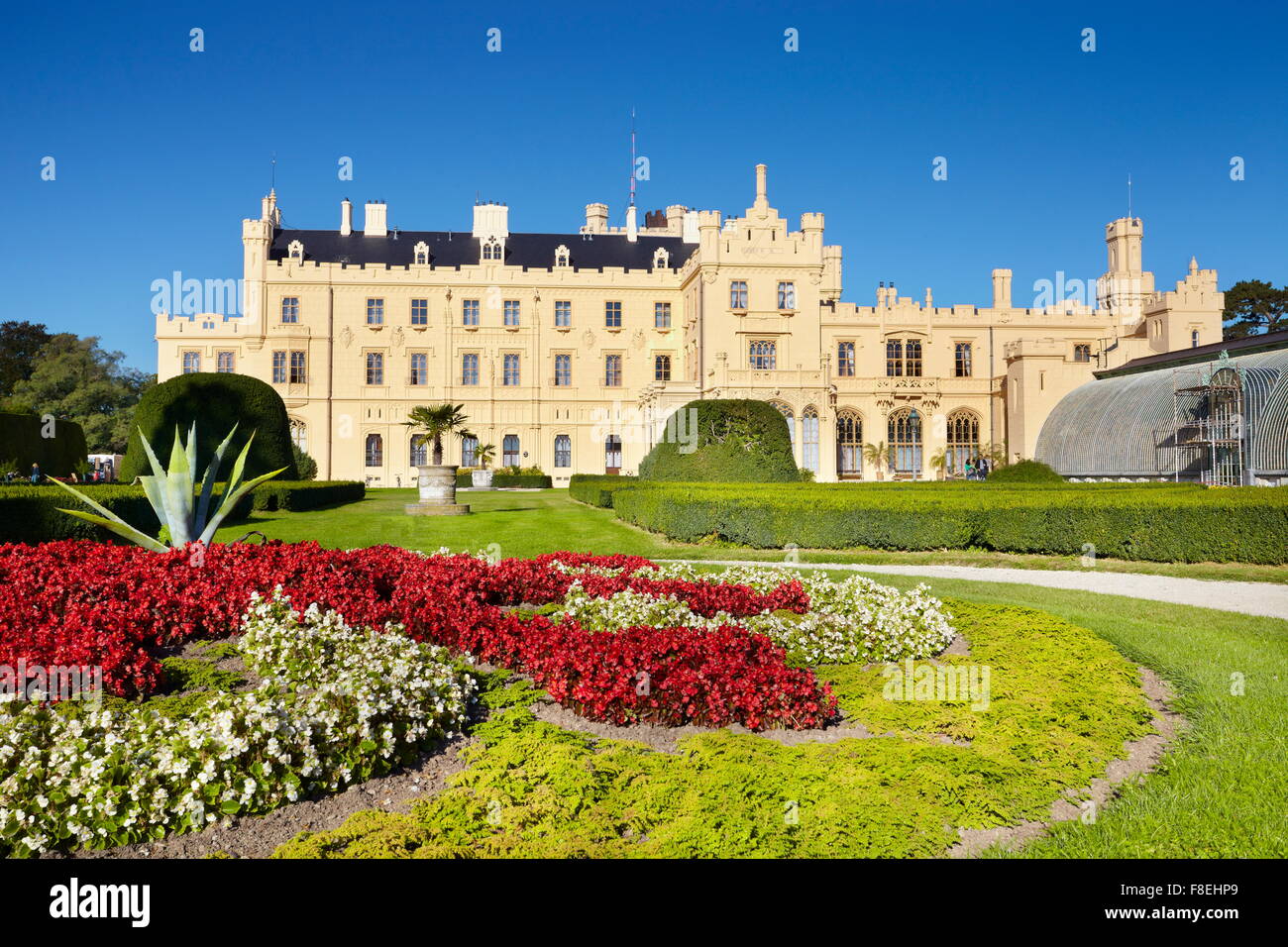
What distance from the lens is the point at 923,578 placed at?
11.9 meters

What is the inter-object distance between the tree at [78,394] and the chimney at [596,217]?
28.5m

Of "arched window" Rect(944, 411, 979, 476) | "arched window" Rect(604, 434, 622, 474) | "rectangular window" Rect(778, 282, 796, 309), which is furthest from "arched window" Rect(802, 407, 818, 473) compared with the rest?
"arched window" Rect(604, 434, 622, 474)

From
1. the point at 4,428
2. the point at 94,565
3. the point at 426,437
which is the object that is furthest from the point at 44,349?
the point at 94,565

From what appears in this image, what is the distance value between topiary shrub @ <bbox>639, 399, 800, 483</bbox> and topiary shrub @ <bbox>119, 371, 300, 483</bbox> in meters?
9.69

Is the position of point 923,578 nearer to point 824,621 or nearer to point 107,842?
point 824,621

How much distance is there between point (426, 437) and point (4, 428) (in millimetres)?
12362

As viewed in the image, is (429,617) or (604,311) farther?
(604,311)

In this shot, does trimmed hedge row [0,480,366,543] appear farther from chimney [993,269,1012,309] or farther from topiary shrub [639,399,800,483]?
chimney [993,269,1012,309]

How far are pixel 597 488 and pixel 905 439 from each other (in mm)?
22384

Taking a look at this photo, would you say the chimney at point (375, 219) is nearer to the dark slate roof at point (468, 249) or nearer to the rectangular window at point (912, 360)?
the dark slate roof at point (468, 249)

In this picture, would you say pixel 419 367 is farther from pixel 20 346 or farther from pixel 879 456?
pixel 20 346

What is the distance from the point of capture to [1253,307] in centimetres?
5712

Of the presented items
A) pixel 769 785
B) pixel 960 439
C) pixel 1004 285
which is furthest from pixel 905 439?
pixel 769 785
